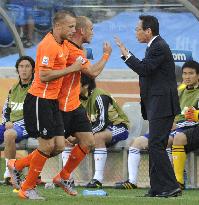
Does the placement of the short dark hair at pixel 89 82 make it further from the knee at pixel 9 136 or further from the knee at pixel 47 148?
the knee at pixel 47 148

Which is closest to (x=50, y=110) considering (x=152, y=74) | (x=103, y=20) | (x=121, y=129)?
(x=152, y=74)

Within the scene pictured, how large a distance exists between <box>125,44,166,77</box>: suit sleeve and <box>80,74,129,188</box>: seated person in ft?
8.79

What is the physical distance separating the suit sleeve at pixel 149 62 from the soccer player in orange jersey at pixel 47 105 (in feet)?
2.29

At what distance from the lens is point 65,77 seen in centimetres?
1095

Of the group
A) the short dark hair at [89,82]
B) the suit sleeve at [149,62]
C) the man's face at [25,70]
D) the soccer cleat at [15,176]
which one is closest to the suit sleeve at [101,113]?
the short dark hair at [89,82]

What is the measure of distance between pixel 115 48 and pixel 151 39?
5.18 meters

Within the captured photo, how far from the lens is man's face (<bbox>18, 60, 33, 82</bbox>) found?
1402 cm

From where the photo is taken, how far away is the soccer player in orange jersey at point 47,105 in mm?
10648

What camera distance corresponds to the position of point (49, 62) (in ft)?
34.7

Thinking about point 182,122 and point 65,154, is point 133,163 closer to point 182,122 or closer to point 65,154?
point 182,122

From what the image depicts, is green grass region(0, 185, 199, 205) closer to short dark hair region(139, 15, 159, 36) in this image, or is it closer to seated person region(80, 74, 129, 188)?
seated person region(80, 74, 129, 188)

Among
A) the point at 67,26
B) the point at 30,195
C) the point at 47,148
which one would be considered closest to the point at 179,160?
the point at 47,148

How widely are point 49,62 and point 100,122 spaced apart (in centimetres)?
333

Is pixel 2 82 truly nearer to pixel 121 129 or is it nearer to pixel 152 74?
pixel 121 129
